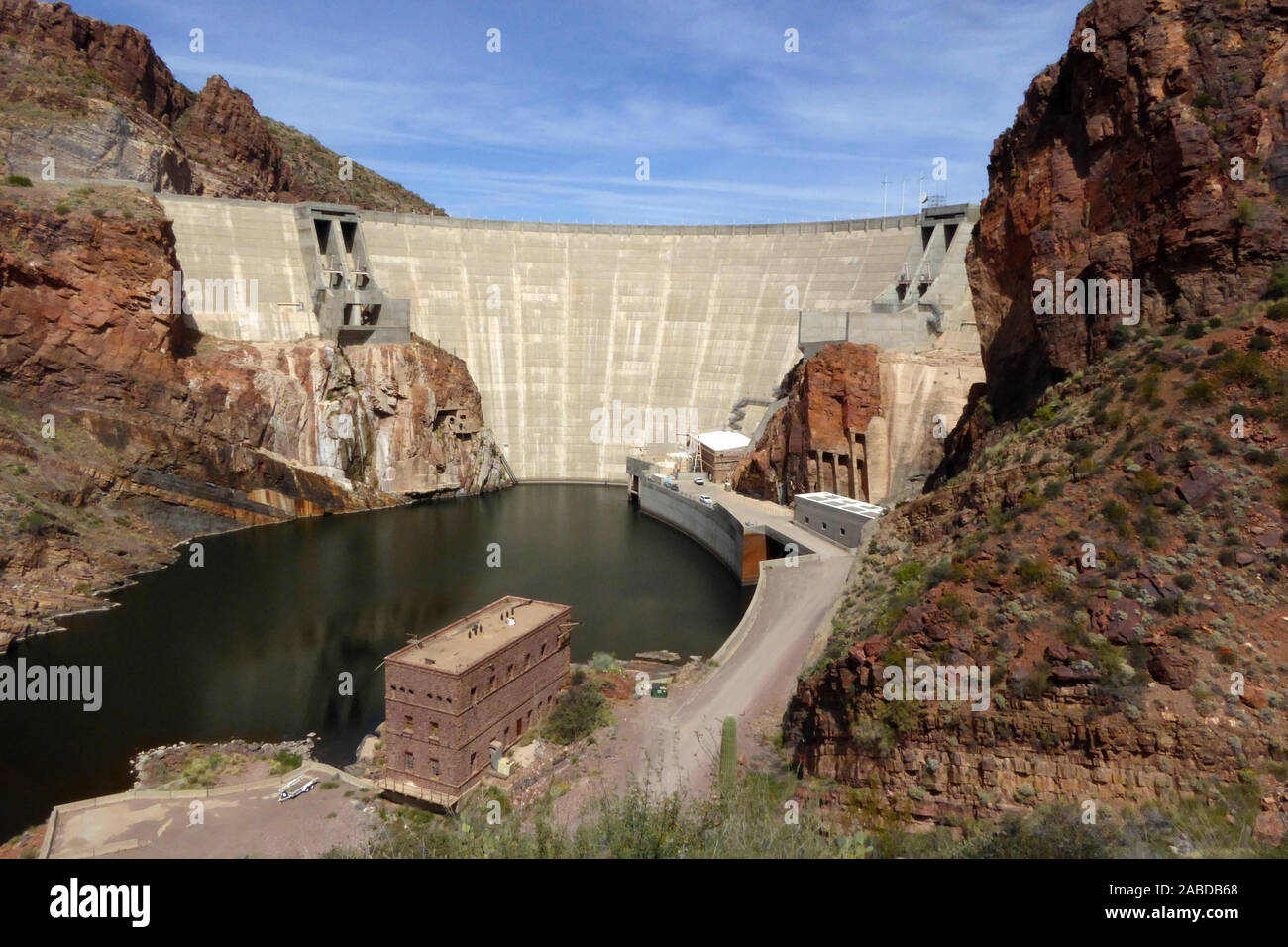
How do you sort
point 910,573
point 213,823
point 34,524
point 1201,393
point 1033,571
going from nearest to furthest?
point 1033,571, point 1201,393, point 910,573, point 213,823, point 34,524

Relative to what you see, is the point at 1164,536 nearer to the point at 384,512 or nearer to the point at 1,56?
the point at 384,512

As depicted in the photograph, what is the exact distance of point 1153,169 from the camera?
1777cm

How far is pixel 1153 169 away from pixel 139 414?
142ft

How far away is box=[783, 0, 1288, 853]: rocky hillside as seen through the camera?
11578 millimetres

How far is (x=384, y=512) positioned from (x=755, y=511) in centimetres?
2097

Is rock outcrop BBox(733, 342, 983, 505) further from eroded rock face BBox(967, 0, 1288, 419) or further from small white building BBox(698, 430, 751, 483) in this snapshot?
eroded rock face BBox(967, 0, 1288, 419)

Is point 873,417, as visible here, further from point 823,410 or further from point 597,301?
point 597,301

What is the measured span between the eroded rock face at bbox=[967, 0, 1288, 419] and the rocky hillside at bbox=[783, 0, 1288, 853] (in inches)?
1.9

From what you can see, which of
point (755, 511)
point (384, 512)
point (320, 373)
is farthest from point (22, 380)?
point (755, 511)

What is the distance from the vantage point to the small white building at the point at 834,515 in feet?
117

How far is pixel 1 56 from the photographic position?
6303 cm

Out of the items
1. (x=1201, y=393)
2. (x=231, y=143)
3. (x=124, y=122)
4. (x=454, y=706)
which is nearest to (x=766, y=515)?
(x=454, y=706)

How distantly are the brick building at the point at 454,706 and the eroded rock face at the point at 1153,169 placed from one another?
1326 cm

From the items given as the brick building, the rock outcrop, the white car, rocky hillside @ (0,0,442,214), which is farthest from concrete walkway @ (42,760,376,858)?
rocky hillside @ (0,0,442,214)
